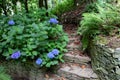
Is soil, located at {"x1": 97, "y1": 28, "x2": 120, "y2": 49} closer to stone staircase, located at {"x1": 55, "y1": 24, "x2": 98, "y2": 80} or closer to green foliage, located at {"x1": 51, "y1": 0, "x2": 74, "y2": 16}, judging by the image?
stone staircase, located at {"x1": 55, "y1": 24, "x2": 98, "y2": 80}

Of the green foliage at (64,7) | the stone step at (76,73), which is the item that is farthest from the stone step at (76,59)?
the green foliage at (64,7)

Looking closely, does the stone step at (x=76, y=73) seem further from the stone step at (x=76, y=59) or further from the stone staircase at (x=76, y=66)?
the stone step at (x=76, y=59)

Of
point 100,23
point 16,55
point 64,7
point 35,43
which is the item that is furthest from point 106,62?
point 64,7

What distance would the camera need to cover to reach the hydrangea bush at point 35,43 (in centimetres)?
437

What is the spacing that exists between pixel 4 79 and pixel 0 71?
0.31 meters

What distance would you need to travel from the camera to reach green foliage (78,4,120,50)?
4.00m

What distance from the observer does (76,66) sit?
4.36 metres

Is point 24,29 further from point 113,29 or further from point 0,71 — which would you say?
point 113,29

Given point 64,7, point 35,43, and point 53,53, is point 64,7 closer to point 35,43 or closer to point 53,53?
point 35,43

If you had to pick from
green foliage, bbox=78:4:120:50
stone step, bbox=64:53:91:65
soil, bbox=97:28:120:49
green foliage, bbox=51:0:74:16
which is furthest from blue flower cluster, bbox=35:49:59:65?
green foliage, bbox=51:0:74:16

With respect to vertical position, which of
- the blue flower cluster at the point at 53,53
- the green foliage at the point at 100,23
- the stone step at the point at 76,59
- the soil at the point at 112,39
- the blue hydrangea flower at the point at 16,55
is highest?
the green foliage at the point at 100,23

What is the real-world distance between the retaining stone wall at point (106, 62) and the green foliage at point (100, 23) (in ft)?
0.97

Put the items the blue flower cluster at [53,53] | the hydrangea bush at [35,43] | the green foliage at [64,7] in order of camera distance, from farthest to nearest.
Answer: the green foliage at [64,7] → the hydrangea bush at [35,43] → the blue flower cluster at [53,53]

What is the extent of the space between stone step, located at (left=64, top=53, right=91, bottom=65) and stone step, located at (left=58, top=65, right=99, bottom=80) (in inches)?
4.6
